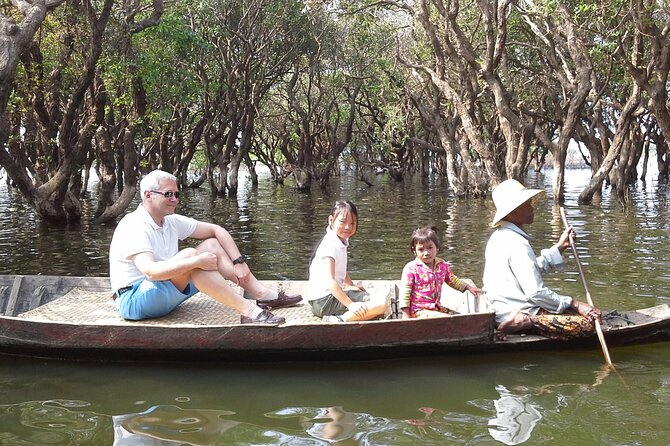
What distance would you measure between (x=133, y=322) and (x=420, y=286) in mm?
2272

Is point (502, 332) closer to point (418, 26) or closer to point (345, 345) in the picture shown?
point (345, 345)

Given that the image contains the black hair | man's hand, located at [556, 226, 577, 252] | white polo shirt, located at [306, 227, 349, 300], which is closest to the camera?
man's hand, located at [556, 226, 577, 252]

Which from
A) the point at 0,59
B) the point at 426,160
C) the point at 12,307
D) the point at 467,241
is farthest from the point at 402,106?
the point at 12,307

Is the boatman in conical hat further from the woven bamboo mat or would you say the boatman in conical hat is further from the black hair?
the woven bamboo mat

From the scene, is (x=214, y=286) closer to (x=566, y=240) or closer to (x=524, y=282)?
(x=524, y=282)

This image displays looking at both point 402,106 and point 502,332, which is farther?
point 402,106

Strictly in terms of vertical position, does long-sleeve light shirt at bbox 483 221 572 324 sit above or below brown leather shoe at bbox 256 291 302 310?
above

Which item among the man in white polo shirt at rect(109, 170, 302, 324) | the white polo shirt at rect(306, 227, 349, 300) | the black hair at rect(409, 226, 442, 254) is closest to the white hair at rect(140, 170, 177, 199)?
the man in white polo shirt at rect(109, 170, 302, 324)

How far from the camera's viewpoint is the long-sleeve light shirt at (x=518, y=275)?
552 centimetres

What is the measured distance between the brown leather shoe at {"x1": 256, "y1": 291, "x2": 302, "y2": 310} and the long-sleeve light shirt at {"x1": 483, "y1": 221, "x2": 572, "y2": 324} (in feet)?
6.21

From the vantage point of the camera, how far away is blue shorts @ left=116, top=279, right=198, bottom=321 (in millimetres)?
5664

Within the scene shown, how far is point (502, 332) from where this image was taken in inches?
222

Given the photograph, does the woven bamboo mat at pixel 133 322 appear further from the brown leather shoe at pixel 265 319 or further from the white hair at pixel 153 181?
the white hair at pixel 153 181

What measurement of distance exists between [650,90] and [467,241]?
5283 mm
